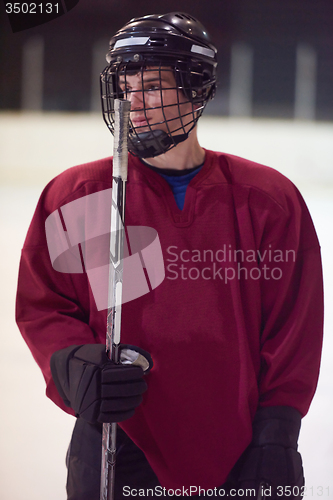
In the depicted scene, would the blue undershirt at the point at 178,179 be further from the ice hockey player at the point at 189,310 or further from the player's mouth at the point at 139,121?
the player's mouth at the point at 139,121

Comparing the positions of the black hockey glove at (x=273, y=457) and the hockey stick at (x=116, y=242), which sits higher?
the hockey stick at (x=116, y=242)

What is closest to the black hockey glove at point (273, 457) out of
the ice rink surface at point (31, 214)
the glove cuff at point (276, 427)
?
the glove cuff at point (276, 427)

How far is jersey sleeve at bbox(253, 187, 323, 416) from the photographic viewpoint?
115 cm

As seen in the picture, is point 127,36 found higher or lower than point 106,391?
higher

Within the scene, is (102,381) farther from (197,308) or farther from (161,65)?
(161,65)

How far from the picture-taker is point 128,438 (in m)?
1.12

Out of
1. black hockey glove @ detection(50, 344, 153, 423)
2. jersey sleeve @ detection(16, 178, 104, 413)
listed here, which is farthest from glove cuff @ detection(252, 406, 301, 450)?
jersey sleeve @ detection(16, 178, 104, 413)

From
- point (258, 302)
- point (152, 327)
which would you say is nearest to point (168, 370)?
A: point (152, 327)

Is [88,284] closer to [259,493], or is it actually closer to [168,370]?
[168,370]

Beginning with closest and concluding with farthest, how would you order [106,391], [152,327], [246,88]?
[106,391]
[152,327]
[246,88]

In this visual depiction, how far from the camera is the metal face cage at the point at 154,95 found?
1.03m

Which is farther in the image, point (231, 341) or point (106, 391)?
point (231, 341)

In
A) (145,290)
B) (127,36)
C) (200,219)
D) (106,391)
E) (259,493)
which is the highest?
(127,36)

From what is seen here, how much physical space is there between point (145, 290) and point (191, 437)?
352 millimetres
